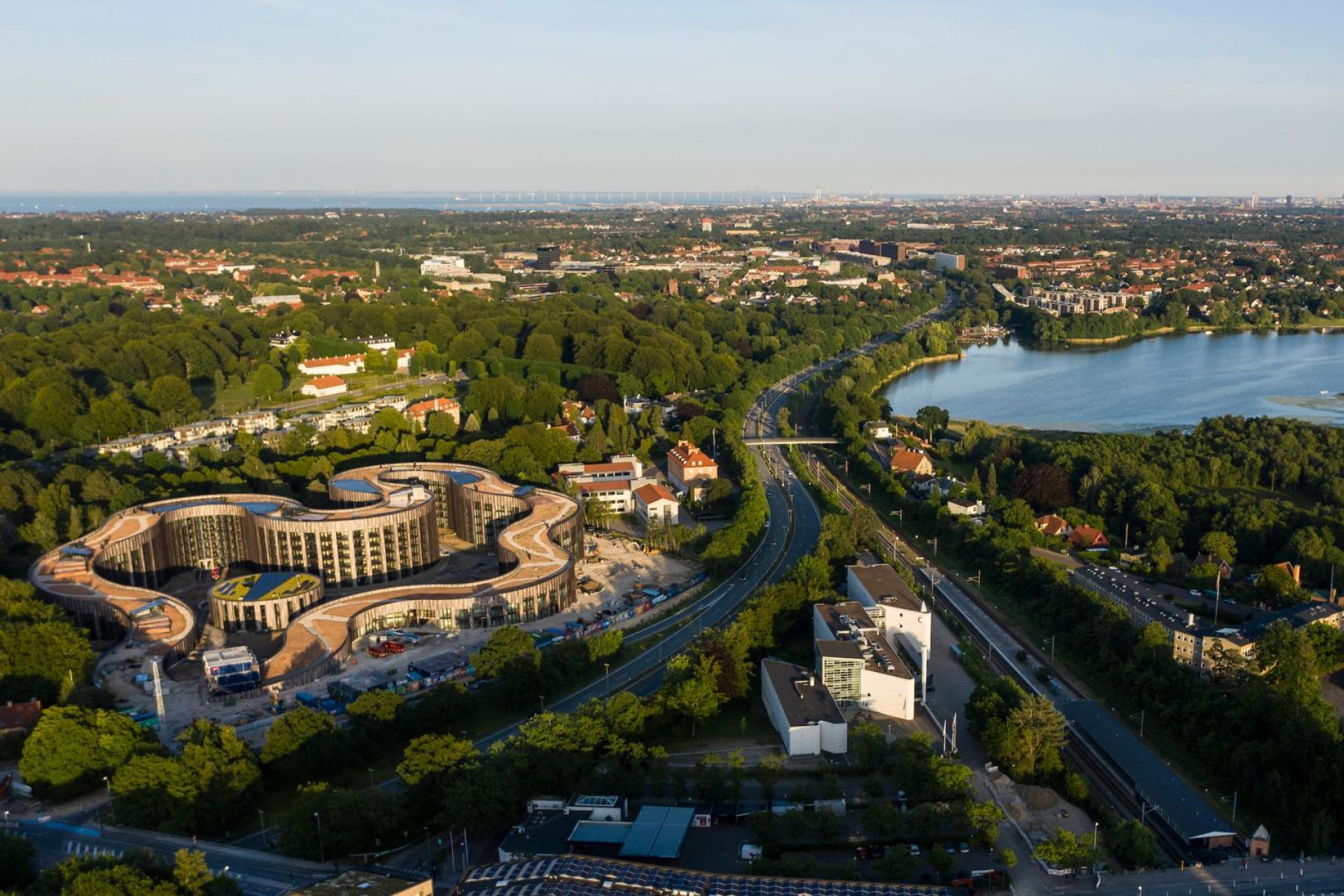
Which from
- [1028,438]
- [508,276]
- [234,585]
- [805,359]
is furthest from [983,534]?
Result: [508,276]

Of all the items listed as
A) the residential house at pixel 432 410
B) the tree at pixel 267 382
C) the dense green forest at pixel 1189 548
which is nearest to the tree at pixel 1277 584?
the dense green forest at pixel 1189 548

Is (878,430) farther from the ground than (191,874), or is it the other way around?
(191,874)

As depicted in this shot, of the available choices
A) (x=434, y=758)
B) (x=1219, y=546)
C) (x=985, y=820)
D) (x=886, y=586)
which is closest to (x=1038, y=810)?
(x=985, y=820)

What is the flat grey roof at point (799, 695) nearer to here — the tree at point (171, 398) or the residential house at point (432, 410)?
the residential house at point (432, 410)

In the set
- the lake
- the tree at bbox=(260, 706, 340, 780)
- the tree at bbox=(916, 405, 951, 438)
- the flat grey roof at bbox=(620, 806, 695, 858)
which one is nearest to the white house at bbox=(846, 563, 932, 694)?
the flat grey roof at bbox=(620, 806, 695, 858)

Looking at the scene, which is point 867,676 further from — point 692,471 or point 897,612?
point 692,471

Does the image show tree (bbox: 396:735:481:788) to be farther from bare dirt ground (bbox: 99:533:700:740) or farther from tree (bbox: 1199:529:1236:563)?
tree (bbox: 1199:529:1236:563)
